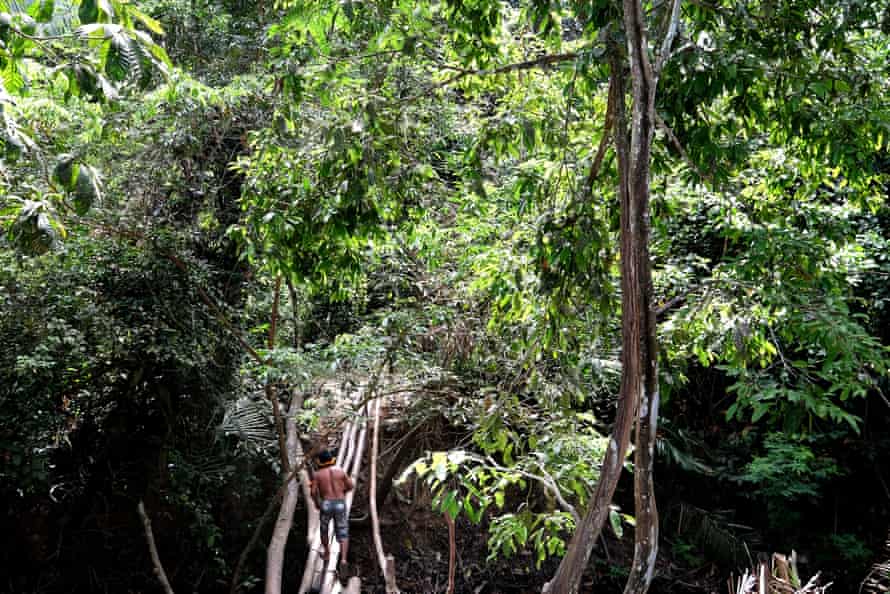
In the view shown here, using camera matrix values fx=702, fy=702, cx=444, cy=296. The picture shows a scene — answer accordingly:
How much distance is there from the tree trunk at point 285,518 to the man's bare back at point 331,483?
0.28m

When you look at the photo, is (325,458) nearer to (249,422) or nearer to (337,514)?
(337,514)

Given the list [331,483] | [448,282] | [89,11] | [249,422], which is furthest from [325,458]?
[89,11]

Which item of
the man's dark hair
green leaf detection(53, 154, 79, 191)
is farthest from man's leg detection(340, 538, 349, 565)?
green leaf detection(53, 154, 79, 191)

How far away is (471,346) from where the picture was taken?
4785 mm

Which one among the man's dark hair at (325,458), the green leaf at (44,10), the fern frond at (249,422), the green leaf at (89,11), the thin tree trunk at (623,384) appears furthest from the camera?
the fern frond at (249,422)

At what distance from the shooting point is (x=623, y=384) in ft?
5.74

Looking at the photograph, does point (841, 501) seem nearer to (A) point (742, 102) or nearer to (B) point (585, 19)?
(A) point (742, 102)

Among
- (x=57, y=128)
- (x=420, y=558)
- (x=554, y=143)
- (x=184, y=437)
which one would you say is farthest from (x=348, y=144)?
(x=420, y=558)

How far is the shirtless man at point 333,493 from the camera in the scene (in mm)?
5422

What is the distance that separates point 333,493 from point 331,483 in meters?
0.08

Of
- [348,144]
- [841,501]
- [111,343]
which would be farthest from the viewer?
[841,501]

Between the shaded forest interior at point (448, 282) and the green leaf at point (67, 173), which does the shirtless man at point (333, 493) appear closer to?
the shaded forest interior at point (448, 282)

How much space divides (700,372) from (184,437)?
5.20 m

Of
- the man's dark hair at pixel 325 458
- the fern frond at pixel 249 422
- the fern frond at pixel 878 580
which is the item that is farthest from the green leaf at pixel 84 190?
the fern frond at pixel 878 580
